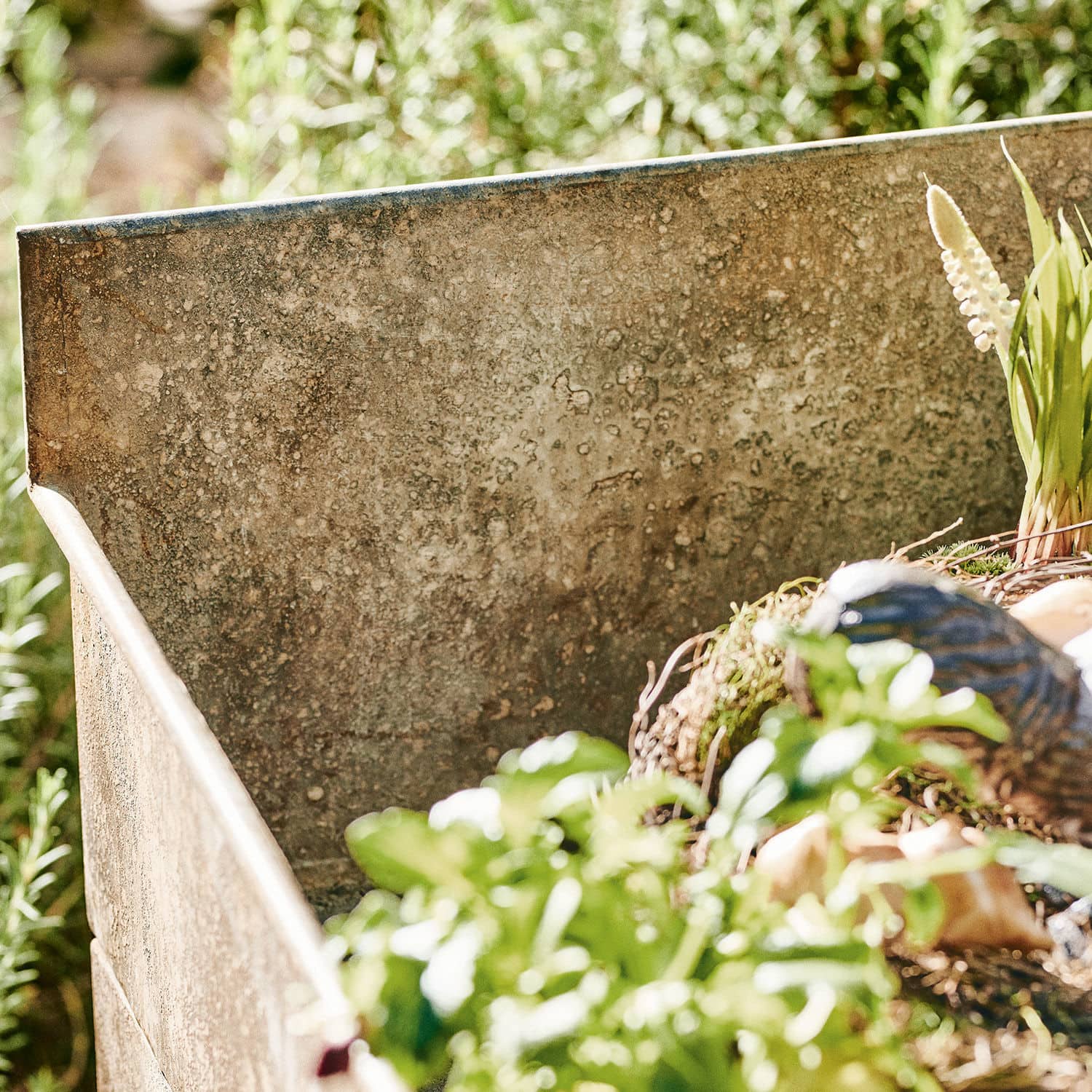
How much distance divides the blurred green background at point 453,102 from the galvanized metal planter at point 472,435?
493 mm

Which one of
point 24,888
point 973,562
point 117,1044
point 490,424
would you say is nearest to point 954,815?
point 973,562

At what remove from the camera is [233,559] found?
3.43 ft

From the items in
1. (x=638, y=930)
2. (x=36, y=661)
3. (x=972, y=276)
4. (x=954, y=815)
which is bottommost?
(x=36, y=661)

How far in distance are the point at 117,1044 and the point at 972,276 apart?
0.85 meters

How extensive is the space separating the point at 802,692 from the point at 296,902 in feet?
1.24

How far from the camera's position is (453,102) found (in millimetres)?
1869

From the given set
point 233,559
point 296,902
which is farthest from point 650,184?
point 296,902

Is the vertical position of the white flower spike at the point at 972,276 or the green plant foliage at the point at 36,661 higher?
the white flower spike at the point at 972,276

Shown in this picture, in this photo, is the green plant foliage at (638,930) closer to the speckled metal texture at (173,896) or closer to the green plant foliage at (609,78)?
the speckled metal texture at (173,896)

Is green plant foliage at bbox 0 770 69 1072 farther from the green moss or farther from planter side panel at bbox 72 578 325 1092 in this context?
the green moss

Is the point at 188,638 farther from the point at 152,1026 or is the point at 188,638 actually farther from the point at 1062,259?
the point at 1062,259

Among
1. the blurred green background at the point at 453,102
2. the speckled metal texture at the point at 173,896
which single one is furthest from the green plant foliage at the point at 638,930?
the blurred green background at the point at 453,102

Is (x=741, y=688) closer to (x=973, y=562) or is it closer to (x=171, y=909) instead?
(x=973, y=562)

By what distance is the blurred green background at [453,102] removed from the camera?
156 centimetres
